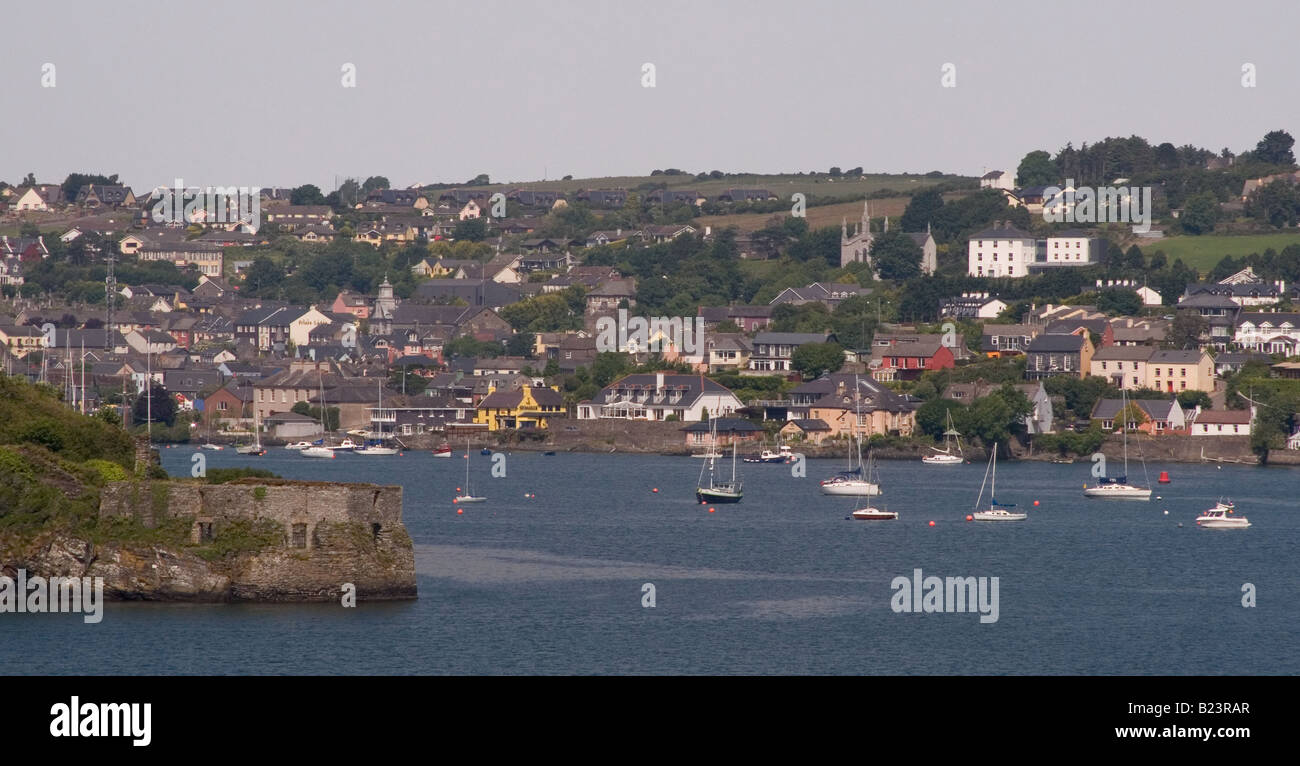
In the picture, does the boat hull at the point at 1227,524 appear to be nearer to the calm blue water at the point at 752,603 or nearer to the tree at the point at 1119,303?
the calm blue water at the point at 752,603

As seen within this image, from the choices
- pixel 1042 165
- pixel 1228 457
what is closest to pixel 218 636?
pixel 1228 457

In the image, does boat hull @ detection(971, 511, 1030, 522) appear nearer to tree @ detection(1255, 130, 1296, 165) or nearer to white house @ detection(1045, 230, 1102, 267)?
white house @ detection(1045, 230, 1102, 267)

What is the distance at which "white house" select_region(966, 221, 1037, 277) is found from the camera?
121 m

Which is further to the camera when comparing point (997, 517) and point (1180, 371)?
point (1180, 371)

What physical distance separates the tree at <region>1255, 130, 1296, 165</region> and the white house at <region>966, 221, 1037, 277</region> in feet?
110

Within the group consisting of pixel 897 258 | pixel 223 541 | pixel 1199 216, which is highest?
pixel 1199 216

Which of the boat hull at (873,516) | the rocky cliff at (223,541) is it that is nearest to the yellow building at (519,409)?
the boat hull at (873,516)

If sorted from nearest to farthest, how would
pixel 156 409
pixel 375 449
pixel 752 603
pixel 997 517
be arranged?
pixel 752 603
pixel 997 517
pixel 375 449
pixel 156 409

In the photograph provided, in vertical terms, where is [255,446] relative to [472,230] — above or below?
below

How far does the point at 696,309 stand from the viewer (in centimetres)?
11812

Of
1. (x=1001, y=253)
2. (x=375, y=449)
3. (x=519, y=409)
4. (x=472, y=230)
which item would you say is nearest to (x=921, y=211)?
(x=1001, y=253)

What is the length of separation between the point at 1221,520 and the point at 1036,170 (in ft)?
340

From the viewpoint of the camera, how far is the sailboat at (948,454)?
265ft

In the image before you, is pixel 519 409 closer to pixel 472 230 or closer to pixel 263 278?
pixel 263 278
